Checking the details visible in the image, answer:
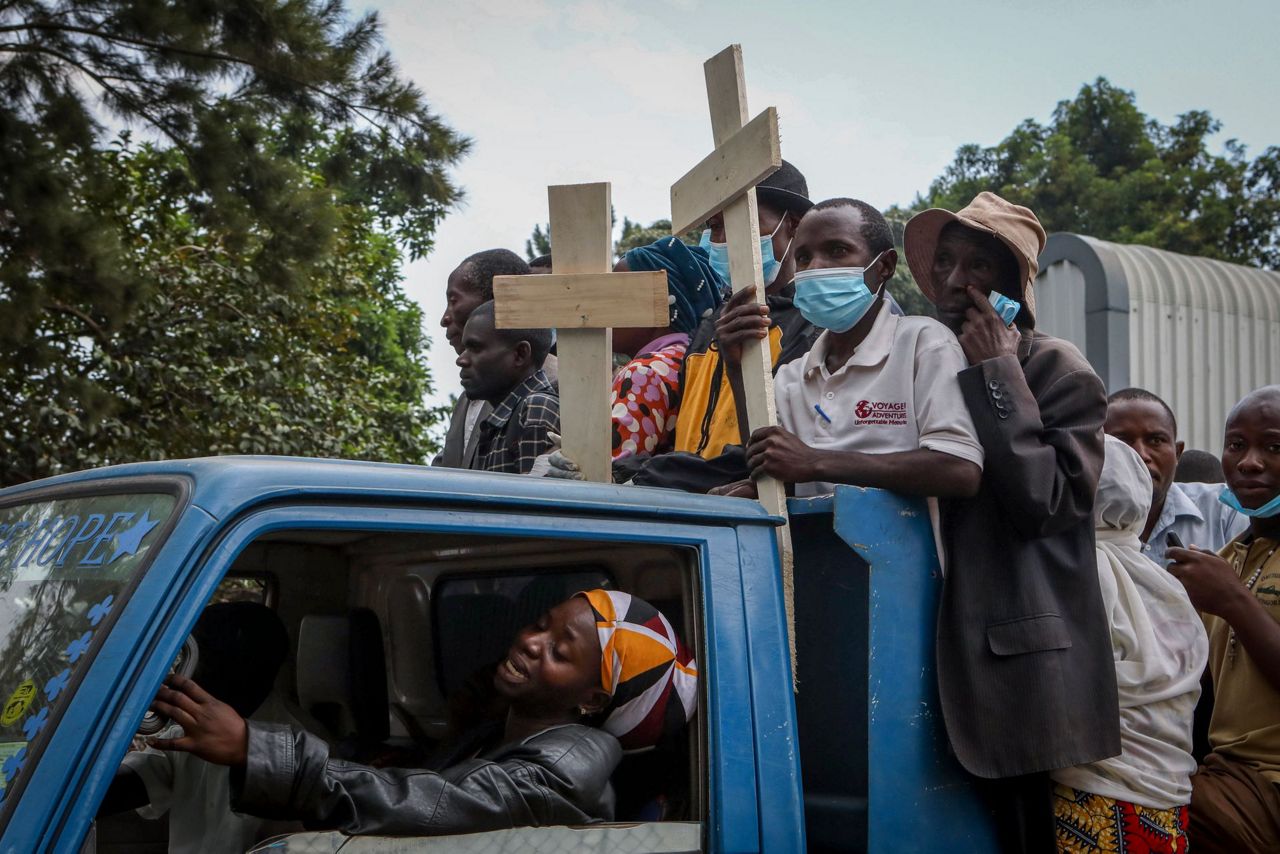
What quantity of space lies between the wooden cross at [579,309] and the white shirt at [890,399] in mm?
395

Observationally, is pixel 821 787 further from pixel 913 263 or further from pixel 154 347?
pixel 154 347

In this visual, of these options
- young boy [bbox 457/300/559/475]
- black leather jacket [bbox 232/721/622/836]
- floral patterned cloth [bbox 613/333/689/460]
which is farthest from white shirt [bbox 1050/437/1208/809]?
young boy [bbox 457/300/559/475]

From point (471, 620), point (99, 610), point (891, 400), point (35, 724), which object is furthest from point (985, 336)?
point (35, 724)

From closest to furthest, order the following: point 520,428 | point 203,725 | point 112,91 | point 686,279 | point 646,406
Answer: point 203,725 → point 646,406 → point 520,428 → point 686,279 → point 112,91

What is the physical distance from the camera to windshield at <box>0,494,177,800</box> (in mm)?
1537

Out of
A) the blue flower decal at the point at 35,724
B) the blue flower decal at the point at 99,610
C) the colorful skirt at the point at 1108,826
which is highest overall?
the blue flower decal at the point at 99,610

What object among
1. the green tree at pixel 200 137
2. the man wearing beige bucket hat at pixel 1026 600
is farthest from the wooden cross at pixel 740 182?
the green tree at pixel 200 137

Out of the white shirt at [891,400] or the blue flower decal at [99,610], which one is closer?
the blue flower decal at [99,610]

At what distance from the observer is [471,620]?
2275 mm

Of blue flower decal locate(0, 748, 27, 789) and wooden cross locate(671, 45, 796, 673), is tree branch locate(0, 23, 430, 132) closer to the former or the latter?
wooden cross locate(671, 45, 796, 673)

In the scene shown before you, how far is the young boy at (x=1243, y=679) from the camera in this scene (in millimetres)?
2422

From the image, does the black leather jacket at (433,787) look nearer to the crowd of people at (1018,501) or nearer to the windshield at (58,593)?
the windshield at (58,593)

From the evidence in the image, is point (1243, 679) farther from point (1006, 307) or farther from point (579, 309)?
point (579, 309)

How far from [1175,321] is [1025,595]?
702cm
